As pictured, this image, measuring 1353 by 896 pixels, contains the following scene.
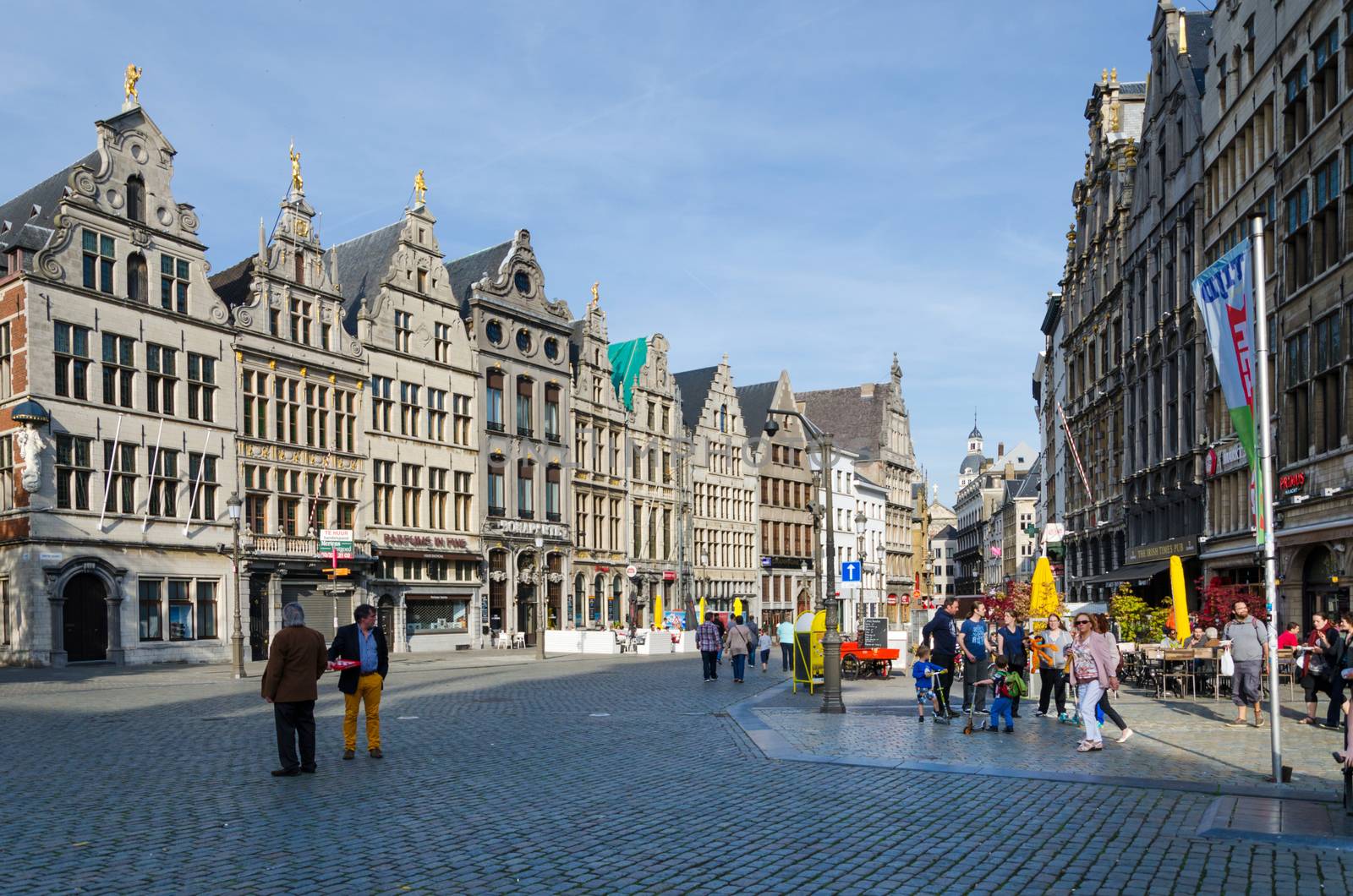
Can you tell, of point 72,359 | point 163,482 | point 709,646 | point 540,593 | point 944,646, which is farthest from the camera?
point 540,593

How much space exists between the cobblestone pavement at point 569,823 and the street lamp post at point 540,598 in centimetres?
2286

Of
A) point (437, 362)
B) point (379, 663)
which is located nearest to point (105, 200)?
point (437, 362)

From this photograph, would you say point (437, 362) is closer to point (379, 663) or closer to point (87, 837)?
point (379, 663)

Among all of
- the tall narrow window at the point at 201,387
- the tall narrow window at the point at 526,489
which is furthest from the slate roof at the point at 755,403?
the tall narrow window at the point at 201,387

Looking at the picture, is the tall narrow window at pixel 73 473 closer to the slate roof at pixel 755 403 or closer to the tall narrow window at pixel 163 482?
the tall narrow window at pixel 163 482

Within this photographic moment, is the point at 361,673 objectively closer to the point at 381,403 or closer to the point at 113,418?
the point at 113,418

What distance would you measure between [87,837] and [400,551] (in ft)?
130

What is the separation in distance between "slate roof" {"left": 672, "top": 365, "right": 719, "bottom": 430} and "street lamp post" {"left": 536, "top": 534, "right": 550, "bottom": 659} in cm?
2112

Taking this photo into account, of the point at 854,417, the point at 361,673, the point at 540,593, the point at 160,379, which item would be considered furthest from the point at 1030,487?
the point at 361,673

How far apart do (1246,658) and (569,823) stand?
12.1m

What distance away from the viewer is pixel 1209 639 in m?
24.4

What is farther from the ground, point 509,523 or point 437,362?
point 437,362

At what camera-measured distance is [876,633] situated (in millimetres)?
34875

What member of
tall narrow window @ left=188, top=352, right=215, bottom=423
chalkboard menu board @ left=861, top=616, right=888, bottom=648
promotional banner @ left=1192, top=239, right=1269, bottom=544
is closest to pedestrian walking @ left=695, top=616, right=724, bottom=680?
chalkboard menu board @ left=861, top=616, right=888, bottom=648
